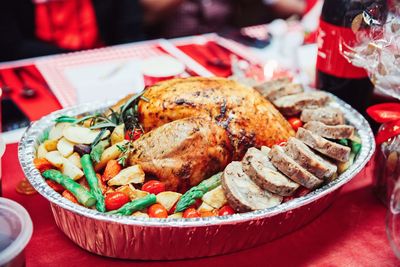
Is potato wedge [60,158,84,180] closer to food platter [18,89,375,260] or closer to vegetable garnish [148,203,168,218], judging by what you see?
food platter [18,89,375,260]

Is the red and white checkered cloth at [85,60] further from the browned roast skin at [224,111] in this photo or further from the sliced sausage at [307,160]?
the sliced sausage at [307,160]

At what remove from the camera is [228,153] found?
1.45 meters

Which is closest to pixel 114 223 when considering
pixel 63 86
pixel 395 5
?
pixel 395 5

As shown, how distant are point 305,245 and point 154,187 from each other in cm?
46

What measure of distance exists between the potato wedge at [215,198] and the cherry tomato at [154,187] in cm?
13

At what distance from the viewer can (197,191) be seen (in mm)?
1325

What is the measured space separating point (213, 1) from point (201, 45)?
175 cm

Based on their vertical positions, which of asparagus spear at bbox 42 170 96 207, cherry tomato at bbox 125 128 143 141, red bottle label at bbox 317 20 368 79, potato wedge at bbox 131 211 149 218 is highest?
red bottle label at bbox 317 20 368 79

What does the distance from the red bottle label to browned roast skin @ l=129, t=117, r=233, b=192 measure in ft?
2.18

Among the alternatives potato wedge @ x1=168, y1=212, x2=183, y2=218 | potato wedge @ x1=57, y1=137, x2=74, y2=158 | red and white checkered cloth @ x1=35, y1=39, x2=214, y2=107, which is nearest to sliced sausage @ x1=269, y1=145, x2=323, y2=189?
potato wedge @ x1=168, y1=212, x2=183, y2=218

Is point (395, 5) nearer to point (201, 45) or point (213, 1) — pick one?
point (201, 45)

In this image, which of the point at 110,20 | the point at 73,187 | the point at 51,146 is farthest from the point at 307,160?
the point at 110,20

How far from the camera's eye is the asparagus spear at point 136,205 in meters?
1.25

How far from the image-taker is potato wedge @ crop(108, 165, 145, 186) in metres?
1.35
